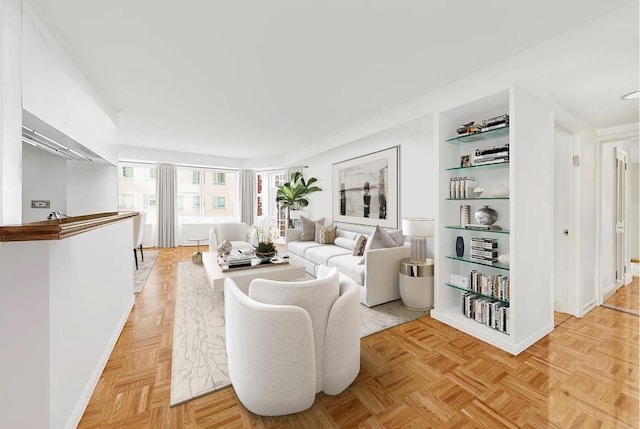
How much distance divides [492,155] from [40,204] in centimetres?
440

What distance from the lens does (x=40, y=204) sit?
8.77 ft

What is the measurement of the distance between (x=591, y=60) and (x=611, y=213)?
2.72 metres

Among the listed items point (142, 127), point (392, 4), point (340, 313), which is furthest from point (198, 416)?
point (142, 127)

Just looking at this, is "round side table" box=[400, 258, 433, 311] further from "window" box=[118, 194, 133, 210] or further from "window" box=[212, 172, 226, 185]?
"window" box=[118, 194, 133, 210]

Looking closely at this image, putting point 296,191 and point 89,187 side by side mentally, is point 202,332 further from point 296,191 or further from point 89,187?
point 296,191

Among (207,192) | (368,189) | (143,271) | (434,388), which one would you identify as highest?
(207,192)

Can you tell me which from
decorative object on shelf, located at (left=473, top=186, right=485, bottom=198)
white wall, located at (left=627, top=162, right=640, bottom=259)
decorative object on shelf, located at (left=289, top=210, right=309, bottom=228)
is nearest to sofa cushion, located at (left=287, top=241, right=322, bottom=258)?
decorative object on shelf, located at (left=289, top=210, right=309, bottom=228)

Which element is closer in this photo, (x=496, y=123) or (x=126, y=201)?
(x=496, y=123)

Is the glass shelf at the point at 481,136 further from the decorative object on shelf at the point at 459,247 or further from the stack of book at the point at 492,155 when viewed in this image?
the decorative object on shelf at the point at 459,247

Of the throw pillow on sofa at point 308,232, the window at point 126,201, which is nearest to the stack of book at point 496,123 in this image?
the throw pillow on sofa at point 308,232

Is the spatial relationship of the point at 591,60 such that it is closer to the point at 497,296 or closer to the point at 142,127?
the point at 497,296

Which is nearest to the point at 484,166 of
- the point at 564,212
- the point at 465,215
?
the point at 465,215

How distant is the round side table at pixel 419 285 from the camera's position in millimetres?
2926

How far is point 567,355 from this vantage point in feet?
7.00
